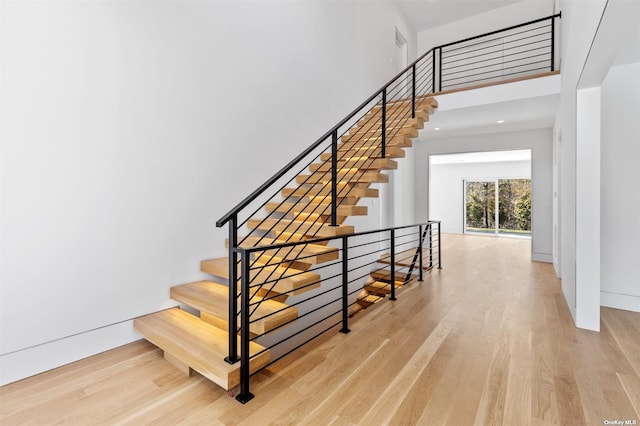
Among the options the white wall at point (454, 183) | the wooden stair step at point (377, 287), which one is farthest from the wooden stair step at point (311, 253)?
the white wall at point (454, 183)

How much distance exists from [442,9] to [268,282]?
704cm

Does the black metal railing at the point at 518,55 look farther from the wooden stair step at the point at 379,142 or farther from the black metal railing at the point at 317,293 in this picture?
the black metal railing at the point at 317,293

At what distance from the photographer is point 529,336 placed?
249 centimetres

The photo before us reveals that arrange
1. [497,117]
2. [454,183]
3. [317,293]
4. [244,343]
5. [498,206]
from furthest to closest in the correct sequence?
1. [454,183]
2. [498,206]
3. [497,117]
4. [317,293]
5. [244,343]

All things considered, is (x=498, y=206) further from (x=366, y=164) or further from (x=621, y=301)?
(x=366, y=164)

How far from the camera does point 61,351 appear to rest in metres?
2.06

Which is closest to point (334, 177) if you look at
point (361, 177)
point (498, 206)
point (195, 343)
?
point (361, 177)

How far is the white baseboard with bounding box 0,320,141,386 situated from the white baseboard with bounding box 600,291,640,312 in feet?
14.6

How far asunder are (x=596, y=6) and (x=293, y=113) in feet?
9.00

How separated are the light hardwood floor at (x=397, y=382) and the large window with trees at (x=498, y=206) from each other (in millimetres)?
7704

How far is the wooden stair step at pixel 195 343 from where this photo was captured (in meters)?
1.72

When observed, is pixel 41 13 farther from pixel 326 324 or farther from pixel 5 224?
pixel 326 324

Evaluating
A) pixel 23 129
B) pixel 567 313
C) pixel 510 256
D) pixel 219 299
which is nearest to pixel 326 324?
pixel 219 299

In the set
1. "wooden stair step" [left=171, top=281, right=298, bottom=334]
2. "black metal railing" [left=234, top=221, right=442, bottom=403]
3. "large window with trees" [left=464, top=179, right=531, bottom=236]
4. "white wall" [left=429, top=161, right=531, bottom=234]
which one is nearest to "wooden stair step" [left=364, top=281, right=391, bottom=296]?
"black metal railing" [left=234, top=221, right=442, bottom=403]
